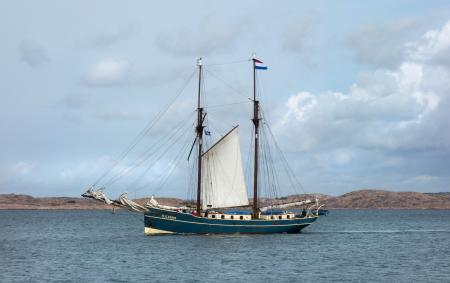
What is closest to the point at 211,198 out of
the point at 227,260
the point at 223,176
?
the point at 223,176

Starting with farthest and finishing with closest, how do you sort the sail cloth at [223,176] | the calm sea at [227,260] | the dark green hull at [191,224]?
the sail cloth at [223,176] → the dark green hull at [191,224] → the calm sea at [227,260]

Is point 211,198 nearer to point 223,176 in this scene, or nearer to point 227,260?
point 223,176

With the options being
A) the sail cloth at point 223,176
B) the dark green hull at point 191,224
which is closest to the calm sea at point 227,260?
the dark green hull at point 191,224

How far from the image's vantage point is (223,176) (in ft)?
305

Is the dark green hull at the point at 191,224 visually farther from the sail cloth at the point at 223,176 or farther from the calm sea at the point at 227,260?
the sail cloth at the point at 223,176

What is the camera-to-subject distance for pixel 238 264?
65.8m

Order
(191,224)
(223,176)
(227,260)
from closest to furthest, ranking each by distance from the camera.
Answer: (227,260)
(191,224)
(223,176)

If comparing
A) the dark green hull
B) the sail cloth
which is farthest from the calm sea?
the sail cloth

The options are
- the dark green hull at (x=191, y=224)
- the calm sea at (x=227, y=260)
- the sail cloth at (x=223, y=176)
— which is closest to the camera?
the calm sea at (x=227, y=260)

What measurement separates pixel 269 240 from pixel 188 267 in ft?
92.1

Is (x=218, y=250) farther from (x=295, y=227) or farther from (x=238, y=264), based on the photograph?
(x=295, y=227)

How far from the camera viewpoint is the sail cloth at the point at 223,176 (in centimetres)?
9281

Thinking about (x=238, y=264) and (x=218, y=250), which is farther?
(x=218, y=250)

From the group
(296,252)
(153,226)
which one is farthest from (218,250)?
(153,226)
